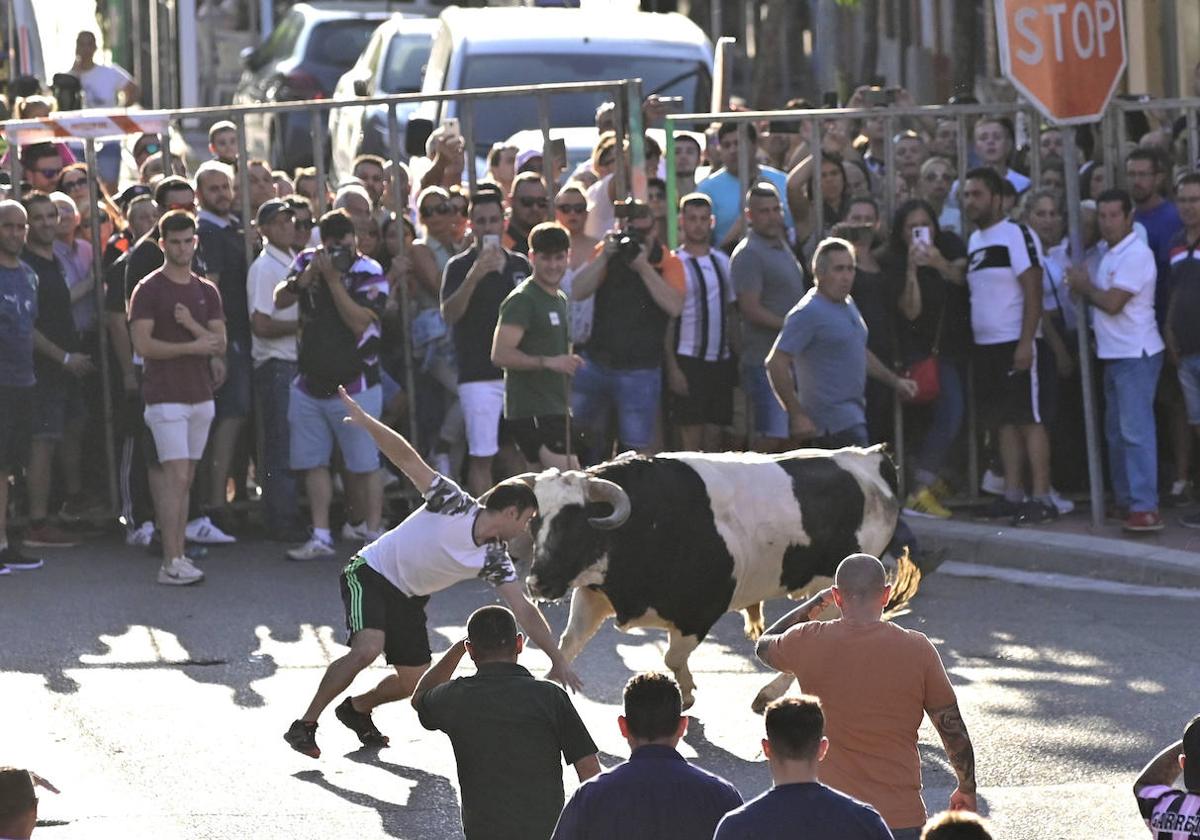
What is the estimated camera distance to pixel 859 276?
14391 mm

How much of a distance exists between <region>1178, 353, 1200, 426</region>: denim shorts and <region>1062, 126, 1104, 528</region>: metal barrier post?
1.74 feet

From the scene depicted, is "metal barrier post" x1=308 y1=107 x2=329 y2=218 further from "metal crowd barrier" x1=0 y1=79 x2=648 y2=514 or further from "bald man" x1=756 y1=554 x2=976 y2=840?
"bald man" x1=756 y1=554 x2=976 y2=840

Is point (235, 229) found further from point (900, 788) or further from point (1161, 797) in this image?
point (1161, 797)

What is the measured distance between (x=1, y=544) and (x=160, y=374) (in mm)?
1265

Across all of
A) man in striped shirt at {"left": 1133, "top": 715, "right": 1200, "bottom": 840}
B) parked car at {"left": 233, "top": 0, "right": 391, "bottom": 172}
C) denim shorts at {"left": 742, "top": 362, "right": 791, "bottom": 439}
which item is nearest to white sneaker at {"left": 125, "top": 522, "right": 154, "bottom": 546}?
denim shorts at {"left": 742, "top": 362, "right": 791, "bottom": 439}

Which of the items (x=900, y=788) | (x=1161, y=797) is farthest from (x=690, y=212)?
(x=1161, y=797)

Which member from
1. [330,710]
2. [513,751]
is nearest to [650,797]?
[513,751]

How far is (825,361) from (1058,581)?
1759 millimetres

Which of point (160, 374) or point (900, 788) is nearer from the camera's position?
point (900, 788)

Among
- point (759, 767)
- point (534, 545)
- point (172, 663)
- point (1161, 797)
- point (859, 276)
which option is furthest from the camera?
point (859, 276)

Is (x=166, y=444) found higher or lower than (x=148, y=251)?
lower

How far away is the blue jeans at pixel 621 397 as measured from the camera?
14.2 metres

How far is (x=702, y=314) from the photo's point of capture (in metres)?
14.5

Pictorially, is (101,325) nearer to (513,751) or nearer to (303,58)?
(513,751)
